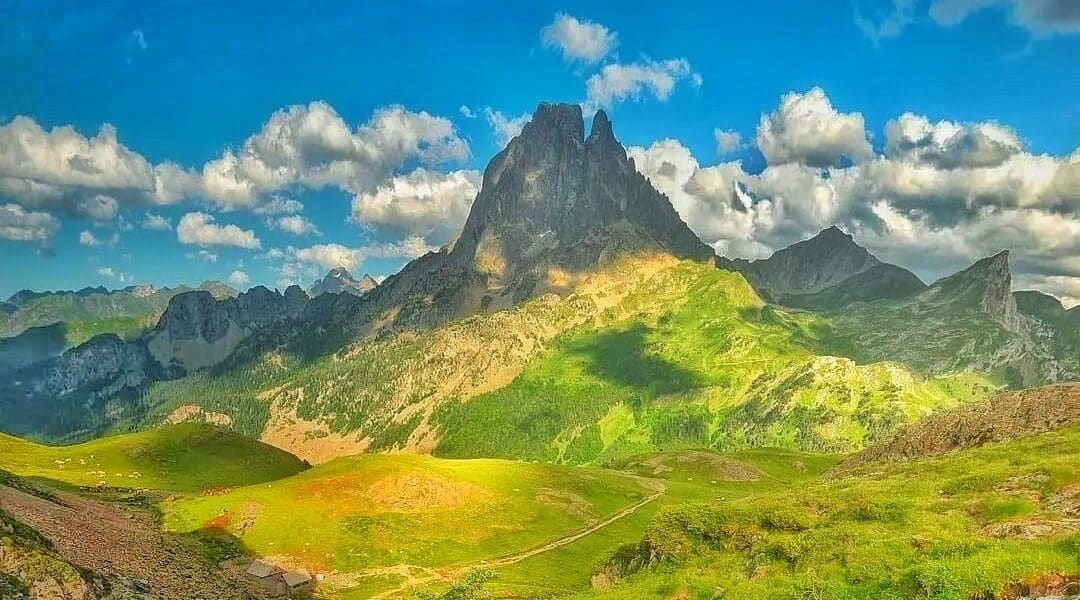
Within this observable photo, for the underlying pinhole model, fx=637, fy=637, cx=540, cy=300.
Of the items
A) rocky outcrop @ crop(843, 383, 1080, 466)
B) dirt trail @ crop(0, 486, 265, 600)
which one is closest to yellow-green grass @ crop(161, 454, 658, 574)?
dirt trail @ crop(0, 486, 265, 600)

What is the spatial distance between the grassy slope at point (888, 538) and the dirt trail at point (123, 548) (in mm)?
56041

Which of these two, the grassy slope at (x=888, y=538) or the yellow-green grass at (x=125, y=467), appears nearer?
the grassy slope at (x=888, y=538)

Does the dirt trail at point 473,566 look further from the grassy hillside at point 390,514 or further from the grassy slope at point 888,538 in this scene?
the grassy slope at point 888,538

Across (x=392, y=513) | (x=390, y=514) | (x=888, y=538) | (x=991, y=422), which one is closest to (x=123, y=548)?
(x=390, y=514)

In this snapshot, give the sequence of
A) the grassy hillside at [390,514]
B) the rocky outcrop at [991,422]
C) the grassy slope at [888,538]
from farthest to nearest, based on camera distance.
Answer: the grassy hillside at [390,514] → the rocky outcrop at [991,422] → the grassy slope at [888,538]

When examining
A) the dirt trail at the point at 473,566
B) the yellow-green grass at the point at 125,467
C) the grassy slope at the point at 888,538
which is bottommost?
the dirt trail at the point at 473,566

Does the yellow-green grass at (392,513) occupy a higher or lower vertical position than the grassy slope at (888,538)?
lower

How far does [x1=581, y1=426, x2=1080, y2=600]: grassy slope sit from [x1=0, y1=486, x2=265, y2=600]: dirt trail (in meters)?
56.0

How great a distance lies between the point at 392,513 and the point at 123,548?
1983 inches

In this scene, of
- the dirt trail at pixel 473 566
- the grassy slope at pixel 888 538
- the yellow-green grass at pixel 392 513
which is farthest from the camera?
the yellow-green grass at pixel 392 513

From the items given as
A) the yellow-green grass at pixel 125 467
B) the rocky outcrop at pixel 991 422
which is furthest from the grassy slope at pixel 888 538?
the yellow-green grass at pixel 125 467

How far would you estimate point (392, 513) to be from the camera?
413 feet

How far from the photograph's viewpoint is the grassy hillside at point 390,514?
110250 mm

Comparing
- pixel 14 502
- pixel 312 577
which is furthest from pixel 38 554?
pixel 312 577
